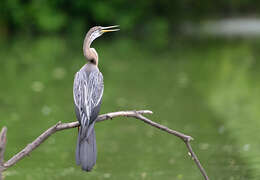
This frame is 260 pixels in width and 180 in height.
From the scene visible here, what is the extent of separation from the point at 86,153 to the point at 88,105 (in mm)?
510

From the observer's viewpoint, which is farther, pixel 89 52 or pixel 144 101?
pixel 144 101

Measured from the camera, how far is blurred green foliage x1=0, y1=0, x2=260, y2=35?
36031mm

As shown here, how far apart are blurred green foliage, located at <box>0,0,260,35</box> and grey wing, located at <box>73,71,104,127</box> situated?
101 ft

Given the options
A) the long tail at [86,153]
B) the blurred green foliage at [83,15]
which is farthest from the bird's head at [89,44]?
the blurred green foliage at [83,15]

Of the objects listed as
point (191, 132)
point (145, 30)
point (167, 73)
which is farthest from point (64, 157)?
point (145, 30)

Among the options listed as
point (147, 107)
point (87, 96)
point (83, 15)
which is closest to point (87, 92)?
point (87, 96)

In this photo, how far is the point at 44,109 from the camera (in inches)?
533

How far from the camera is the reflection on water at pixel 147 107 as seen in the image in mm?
8820

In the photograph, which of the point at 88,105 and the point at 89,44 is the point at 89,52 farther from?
the point at 88,105

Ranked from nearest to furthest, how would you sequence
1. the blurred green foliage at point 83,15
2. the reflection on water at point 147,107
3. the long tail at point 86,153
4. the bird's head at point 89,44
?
the long tail at point 86,153
the bird's head at point 89,44
the reflection on water at point 147,107
the blurred green foliage at point 83,15

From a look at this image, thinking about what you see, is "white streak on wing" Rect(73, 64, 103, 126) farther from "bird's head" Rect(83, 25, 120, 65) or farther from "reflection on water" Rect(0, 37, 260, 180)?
"reflection on water" Rect(0, 37, 260, 180)

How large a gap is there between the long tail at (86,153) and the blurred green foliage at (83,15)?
3122 cm

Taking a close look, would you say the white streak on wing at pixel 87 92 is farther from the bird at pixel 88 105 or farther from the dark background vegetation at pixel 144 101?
the dark background vegetation at pixel 144 101

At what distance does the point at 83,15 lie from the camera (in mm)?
37844
